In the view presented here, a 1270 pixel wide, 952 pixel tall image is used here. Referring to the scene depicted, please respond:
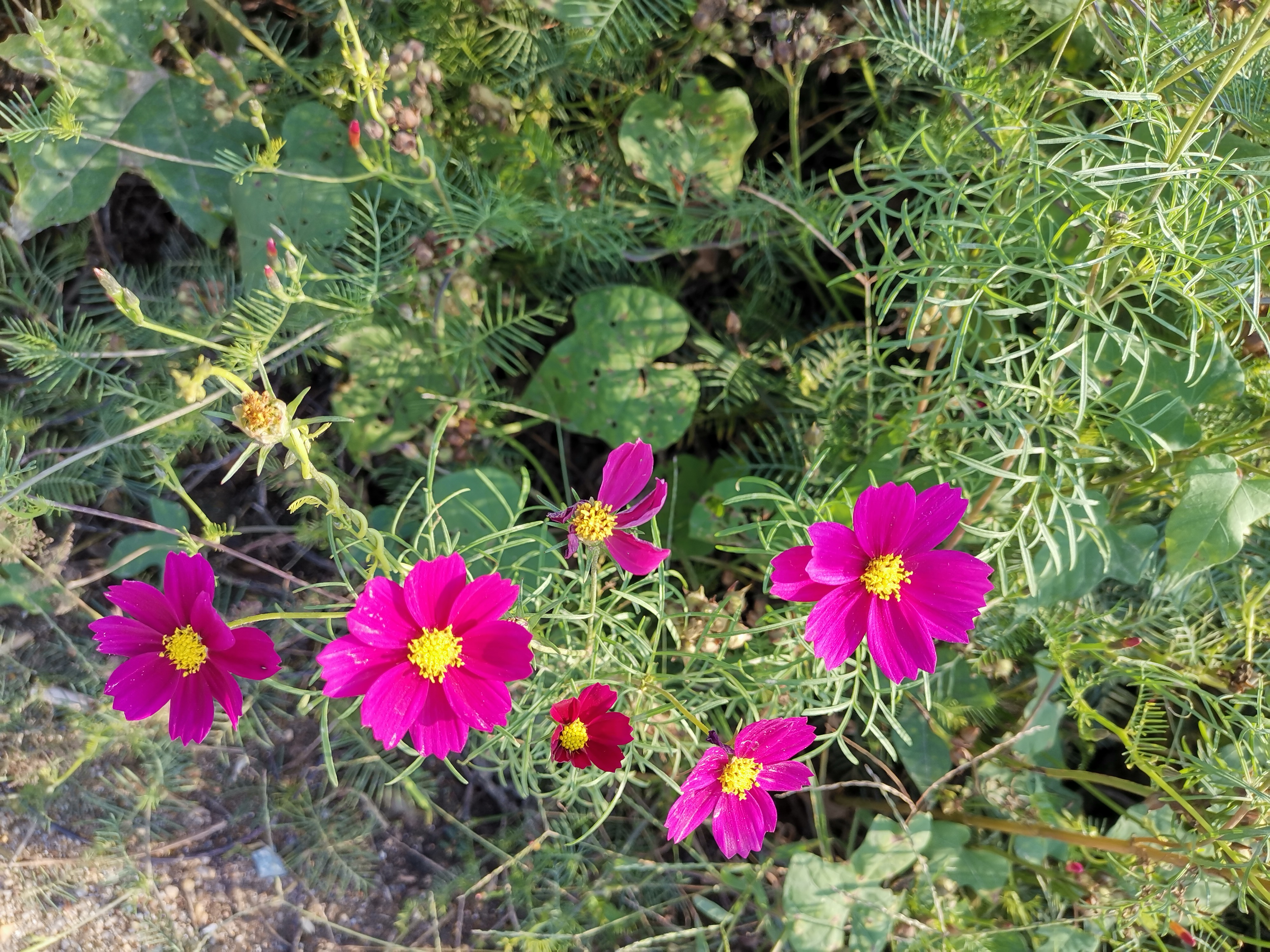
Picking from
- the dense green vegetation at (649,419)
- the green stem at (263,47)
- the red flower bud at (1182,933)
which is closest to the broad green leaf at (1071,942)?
the dense green vegetation at (649,419)

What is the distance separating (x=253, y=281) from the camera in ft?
4.72

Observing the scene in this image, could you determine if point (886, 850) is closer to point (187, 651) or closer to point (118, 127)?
point (187, 651)

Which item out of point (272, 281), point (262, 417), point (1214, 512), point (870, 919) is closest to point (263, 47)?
point (272, 281)

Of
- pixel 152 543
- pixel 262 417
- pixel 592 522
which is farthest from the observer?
pixel 152 543

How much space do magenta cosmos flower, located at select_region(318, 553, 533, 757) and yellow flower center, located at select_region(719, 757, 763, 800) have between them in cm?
27

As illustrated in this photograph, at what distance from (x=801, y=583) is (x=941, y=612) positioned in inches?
6.3

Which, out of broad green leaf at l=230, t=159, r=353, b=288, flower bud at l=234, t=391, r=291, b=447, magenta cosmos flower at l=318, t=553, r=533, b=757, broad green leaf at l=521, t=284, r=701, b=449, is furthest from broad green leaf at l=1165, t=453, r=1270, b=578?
broad green leaf at l=230, t=159, r=353, b=288

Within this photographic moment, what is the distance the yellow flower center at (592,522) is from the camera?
→ 0.90 m

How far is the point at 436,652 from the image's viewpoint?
0.86 meters

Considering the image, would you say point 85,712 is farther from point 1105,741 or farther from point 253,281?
point 1105,741

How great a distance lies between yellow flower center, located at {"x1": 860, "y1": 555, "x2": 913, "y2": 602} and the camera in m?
0.93

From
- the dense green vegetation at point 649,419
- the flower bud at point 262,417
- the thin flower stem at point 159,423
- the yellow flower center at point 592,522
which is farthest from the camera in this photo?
the dense green vegetation at point 649,419

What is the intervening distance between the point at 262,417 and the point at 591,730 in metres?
0.48

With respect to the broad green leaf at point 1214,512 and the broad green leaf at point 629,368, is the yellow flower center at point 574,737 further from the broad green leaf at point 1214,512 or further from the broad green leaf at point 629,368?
the broad green leaf at point 1214,512
